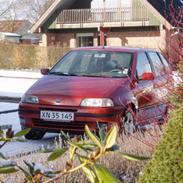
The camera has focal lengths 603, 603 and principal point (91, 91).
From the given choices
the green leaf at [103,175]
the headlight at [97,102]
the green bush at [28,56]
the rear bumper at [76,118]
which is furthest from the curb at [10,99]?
the green bush at [28,56]

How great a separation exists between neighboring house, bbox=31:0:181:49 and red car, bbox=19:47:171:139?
2996 cm

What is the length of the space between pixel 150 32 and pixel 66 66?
105 feet

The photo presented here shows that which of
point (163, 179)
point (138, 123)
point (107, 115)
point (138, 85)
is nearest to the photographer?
point (163, 179)

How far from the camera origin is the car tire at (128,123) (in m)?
7.62

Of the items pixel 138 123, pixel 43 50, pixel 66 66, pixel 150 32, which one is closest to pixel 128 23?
pixel 150 32

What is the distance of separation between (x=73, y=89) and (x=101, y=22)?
34107mm

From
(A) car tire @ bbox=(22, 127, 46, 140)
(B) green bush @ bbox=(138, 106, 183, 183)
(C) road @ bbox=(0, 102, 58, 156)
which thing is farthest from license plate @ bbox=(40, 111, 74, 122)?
(B) green bush @ bbox=(138, 106, 183, 183)

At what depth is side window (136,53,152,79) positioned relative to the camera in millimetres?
10301

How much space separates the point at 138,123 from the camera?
7.67m

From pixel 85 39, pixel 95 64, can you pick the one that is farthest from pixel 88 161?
pixel 85 39

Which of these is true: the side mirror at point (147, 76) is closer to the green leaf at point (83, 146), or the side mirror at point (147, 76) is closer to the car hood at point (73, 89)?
the car hood at point (73, 89)

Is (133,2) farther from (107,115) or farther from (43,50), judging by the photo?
(107,115)

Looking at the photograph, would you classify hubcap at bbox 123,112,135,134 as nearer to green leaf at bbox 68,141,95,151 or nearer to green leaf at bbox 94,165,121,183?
green leaf at bbox 68,141,95,151

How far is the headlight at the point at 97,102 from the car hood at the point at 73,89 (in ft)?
0.16
